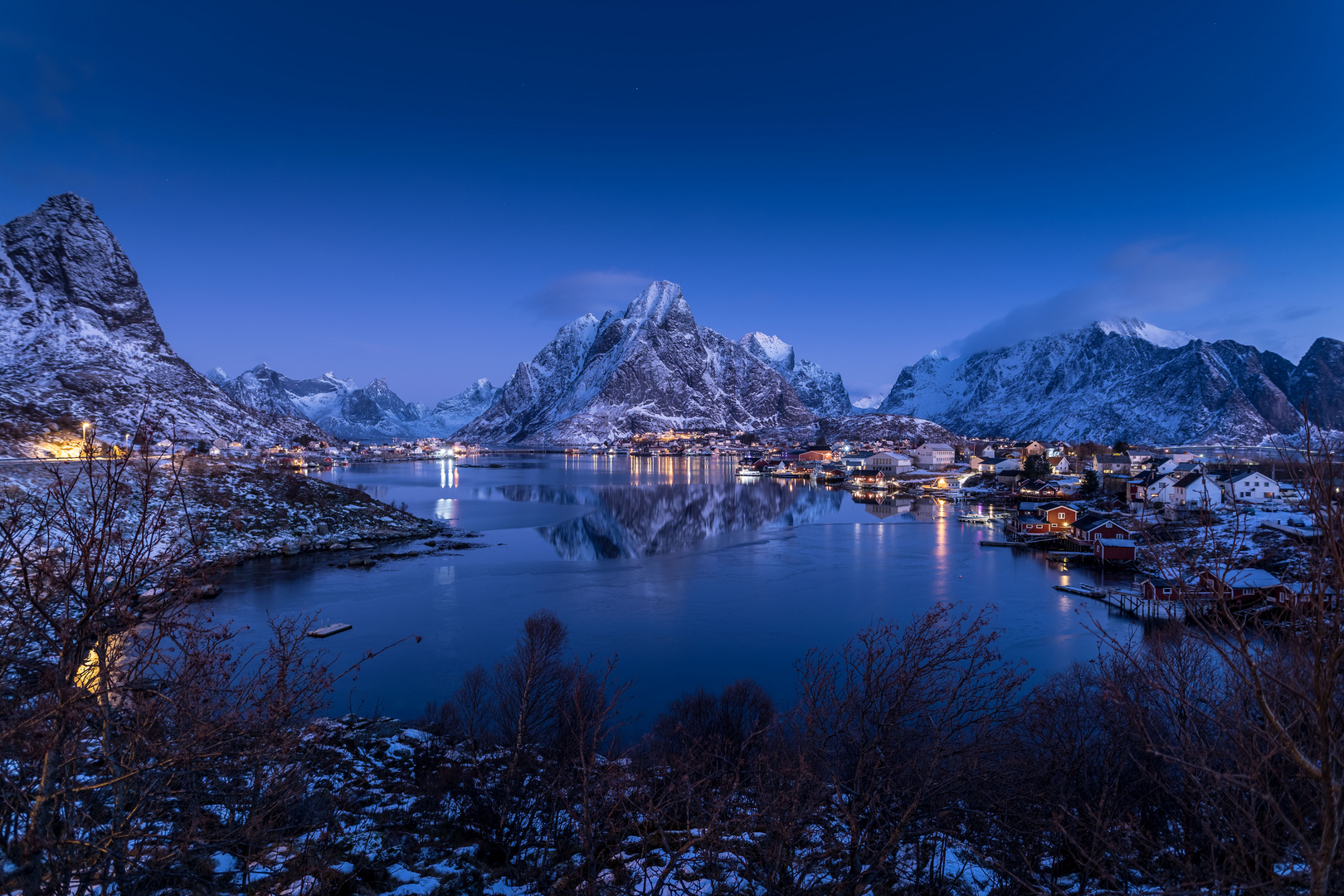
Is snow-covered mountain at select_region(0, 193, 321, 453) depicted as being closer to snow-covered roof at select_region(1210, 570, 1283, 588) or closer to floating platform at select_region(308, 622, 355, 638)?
floating platform at select_region(308, 622, 355, 638)

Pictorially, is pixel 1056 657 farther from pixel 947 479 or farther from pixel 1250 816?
pixel 947 479

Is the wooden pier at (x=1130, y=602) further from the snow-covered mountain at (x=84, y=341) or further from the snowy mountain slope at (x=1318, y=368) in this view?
the snowy mountain slope at (x=1318, y=368)

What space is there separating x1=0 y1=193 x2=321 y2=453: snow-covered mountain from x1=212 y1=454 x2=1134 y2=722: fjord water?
137 feet

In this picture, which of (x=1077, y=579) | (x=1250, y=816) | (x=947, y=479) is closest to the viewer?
(x=1250, y=816)

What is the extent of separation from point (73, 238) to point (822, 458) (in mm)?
115644

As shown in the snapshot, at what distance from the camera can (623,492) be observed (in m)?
62.8

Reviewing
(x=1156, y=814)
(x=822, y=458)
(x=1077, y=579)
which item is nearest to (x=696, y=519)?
(x=1077, y=579)

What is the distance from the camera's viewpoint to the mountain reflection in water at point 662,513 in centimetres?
3562

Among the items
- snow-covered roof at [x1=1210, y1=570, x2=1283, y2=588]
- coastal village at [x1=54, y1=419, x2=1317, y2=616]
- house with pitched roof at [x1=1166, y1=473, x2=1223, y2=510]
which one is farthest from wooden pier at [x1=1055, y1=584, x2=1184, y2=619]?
house with pitched roof at [x1=1166, y1=473, x2=1223, y2=510]

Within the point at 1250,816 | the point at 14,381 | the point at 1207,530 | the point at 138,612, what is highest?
the point at 14,381

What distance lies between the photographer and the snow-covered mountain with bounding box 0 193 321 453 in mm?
60531

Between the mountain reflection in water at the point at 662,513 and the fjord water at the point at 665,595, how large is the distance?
1.04 feet

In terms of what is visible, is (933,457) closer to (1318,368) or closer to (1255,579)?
(1255,579)

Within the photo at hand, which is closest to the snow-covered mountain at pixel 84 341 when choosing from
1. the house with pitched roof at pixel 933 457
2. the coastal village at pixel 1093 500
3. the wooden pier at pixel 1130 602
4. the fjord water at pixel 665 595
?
the coastal village at pixel 1093 500
